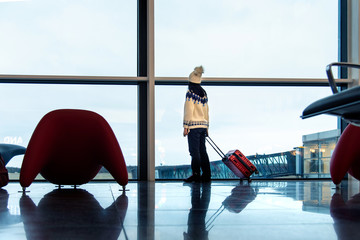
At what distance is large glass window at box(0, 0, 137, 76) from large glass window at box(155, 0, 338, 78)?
57cm

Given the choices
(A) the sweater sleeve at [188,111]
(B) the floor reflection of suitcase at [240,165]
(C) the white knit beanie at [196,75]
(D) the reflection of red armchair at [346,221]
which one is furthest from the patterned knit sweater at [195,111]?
(D) the reflection of red armchair at [346,221]

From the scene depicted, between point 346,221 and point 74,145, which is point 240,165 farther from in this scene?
point 346,221

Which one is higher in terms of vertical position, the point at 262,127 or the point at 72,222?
the point at 262,127

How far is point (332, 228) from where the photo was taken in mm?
1398

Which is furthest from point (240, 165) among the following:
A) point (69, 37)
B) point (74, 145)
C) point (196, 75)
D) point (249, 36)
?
point (69, 37)

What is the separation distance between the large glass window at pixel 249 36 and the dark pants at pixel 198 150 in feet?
5.11

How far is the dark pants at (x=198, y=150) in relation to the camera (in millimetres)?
5336

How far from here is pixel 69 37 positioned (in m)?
6.66

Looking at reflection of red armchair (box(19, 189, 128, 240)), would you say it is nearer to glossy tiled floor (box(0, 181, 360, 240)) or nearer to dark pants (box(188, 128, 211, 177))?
glossy tiled floor (box(0, 181, 360, 240))

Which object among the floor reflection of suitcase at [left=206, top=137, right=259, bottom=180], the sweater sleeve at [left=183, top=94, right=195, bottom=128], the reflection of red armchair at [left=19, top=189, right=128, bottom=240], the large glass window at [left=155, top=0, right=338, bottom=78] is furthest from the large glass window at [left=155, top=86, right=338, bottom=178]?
the reflection of red armchair at [left=19, top=189, right=128, bottom=240]

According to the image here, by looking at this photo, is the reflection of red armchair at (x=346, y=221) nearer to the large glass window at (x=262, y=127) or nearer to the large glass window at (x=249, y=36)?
the large glass window at (x=262, y=127)

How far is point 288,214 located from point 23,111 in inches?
214

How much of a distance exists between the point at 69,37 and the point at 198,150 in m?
2.86

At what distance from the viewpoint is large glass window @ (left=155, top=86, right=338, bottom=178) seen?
6.62 metres
